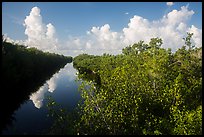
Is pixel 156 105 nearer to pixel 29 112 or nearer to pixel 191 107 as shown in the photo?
pixel 191 107

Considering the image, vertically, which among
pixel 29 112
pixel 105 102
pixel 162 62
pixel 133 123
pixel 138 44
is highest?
pixel 138 44

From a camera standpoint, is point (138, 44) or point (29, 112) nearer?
point (29, 112)

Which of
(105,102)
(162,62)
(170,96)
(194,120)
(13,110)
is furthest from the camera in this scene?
(13,110)

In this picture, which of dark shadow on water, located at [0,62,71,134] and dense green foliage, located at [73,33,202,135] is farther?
dark shadow on water, located at [0,62,71,134]

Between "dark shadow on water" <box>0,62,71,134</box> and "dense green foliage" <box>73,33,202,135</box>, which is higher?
"dense green foliage" <box>73,33,202,135</box>

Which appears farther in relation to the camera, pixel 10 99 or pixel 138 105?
pixel 10 99

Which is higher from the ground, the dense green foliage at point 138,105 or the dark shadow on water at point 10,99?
the dense green foliage at point 138,105

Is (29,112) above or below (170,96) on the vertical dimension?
below

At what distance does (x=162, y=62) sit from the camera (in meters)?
24.8

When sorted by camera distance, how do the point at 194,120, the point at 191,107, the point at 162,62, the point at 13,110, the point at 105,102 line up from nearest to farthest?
the point at 194,120
the point at 105,102
the point at 191,107
the point at 162,62
the point at 13,110

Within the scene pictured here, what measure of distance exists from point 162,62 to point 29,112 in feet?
64.3

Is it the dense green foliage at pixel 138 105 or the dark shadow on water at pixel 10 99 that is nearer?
the dense green foliage at pixel 138 105

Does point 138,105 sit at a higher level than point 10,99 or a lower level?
higher

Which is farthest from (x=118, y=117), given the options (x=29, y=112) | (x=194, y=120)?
(x=29, y=112)
